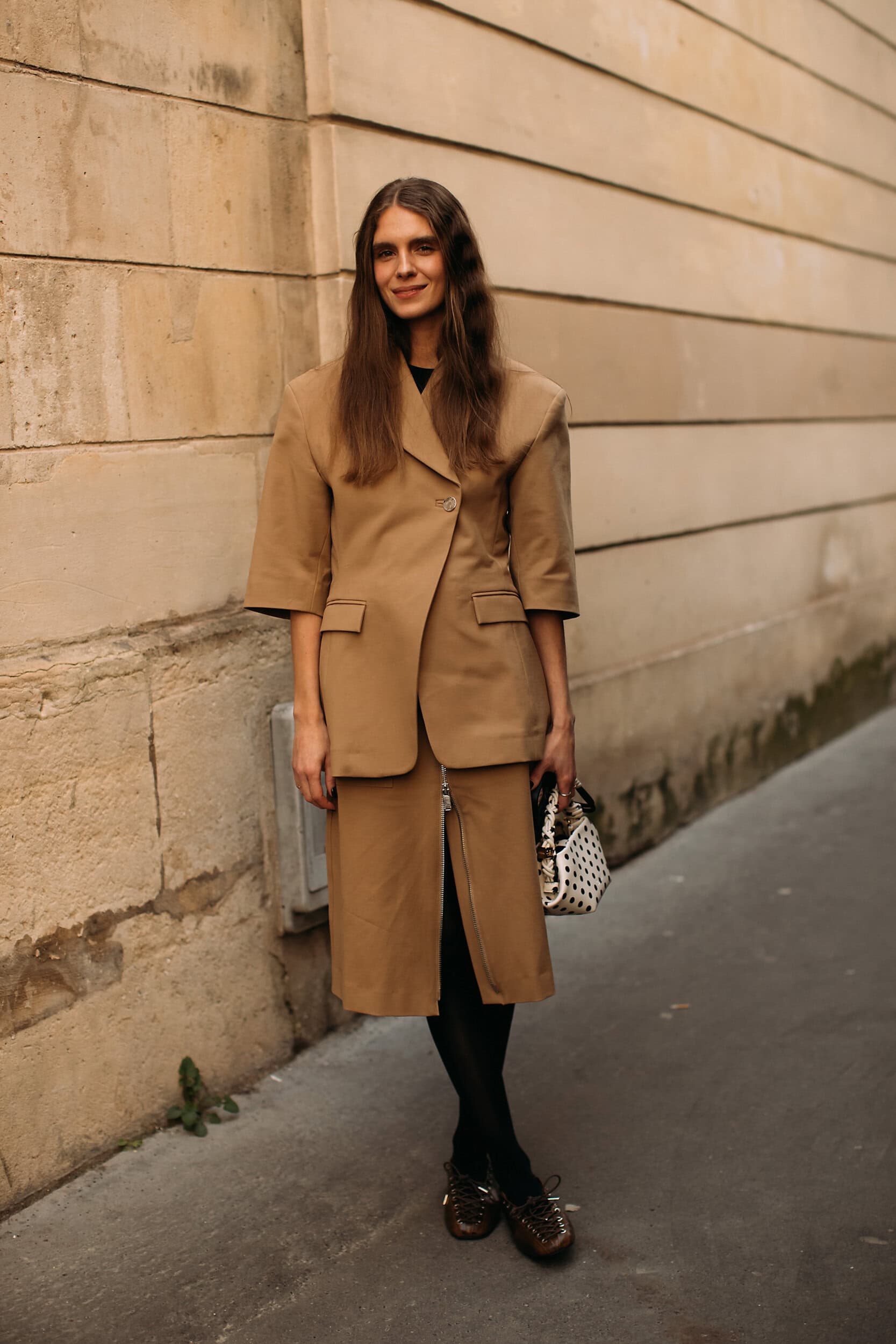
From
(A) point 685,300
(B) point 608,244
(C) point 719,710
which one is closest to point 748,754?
(C) point 719,710

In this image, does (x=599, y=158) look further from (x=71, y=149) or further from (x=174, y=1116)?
(x=174, y=1116)

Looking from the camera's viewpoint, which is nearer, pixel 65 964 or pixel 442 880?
pixel 442 880

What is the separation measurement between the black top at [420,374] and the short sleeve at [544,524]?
25cm

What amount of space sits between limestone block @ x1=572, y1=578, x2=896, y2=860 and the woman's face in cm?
252

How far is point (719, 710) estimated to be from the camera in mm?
6148

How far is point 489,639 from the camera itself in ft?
9.09

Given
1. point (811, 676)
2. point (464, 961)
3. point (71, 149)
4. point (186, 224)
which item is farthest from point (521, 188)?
point (811, 676)

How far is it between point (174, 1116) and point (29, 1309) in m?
0.74

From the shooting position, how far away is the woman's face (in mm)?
2684

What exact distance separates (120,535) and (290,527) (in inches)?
25.1

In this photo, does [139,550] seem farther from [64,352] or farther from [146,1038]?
[146,1038]

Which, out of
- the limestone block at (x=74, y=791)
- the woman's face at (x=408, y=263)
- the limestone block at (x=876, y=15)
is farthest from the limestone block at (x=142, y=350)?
the limestone block at (x=876, y=15)

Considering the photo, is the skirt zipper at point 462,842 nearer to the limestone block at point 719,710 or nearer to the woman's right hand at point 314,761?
the woman's right hand at point 314,761

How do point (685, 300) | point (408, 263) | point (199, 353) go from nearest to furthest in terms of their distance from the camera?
point (408, 263), point (199, 353), point (685, 300)
